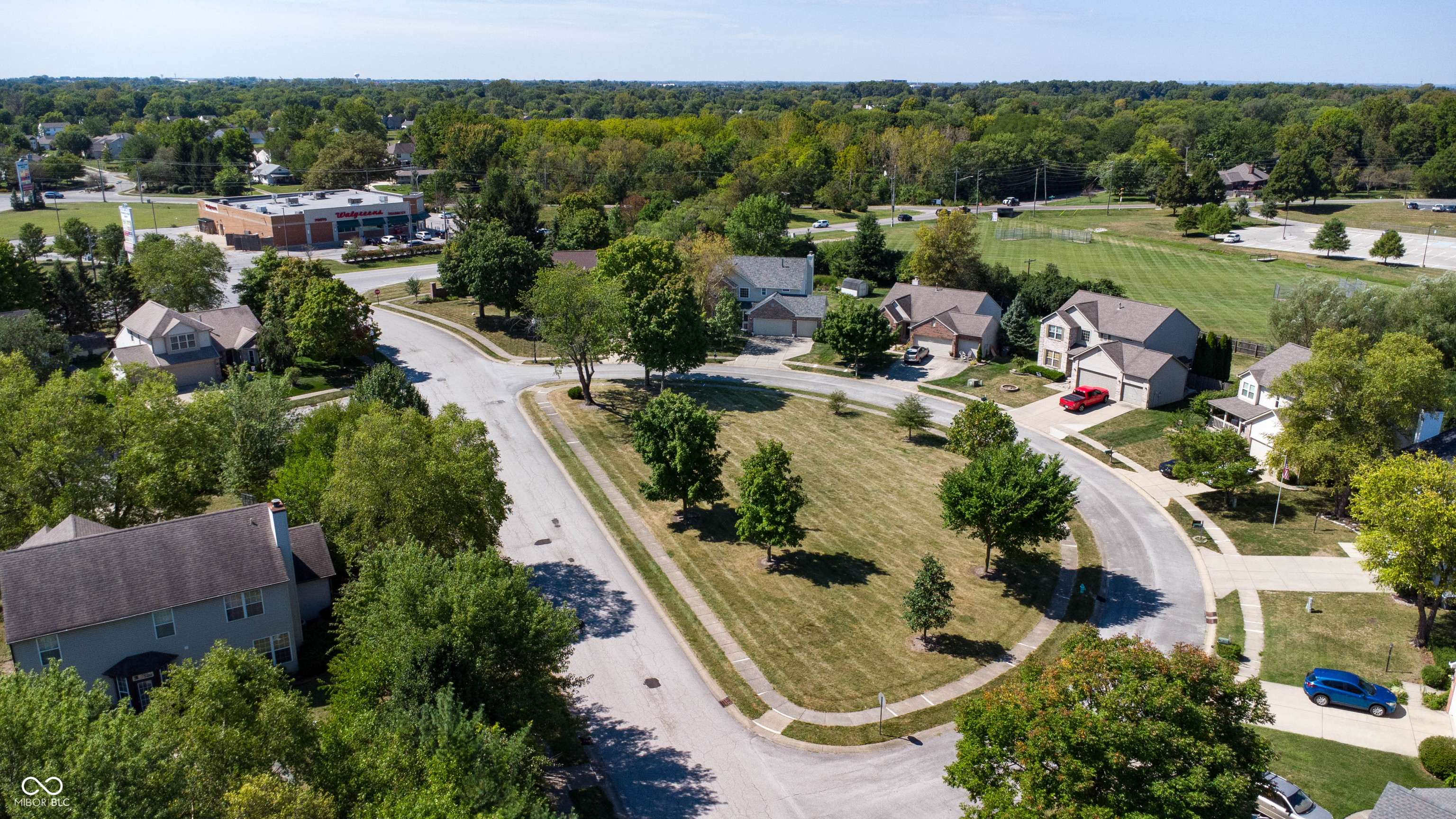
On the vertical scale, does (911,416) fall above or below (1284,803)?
above

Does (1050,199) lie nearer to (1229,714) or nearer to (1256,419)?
(1256,419)

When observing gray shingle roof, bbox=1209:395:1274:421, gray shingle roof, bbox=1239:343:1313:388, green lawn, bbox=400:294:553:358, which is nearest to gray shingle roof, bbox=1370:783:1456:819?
gray shingle roof, bbox=1209:395:1274:421

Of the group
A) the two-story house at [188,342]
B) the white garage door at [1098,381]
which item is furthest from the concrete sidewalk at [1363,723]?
the two-story house at [188,342]

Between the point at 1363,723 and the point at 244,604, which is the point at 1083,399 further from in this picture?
the point at 244,604

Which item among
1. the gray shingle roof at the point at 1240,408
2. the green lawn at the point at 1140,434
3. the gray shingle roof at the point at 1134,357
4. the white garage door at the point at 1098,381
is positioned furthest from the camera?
the white garage door at the point at 1098,381

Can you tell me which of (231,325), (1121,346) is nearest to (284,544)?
(231,325)

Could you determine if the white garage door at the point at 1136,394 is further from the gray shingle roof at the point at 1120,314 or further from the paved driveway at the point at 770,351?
the paved driveway at the point at 770,351

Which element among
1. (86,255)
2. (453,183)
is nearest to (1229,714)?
(86,255)
